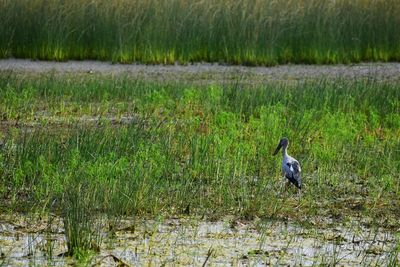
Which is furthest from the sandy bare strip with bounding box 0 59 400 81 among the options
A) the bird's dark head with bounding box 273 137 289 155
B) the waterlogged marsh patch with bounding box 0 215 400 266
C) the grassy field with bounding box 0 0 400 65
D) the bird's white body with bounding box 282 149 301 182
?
the waterlogged marsh patch with bounding box 0 215 400 266

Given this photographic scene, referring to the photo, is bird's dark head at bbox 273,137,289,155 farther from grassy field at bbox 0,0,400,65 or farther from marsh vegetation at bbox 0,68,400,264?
grassy field at bbox 0,0,400,65

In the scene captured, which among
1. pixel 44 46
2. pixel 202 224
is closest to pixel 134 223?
pixel 202 224

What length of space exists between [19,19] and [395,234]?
10.8 metres

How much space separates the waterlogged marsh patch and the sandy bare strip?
26.6ft

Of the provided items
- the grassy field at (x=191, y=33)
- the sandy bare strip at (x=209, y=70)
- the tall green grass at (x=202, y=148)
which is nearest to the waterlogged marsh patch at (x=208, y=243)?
the tall green grass at (x=202, y=148)

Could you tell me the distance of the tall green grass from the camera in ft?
25.7

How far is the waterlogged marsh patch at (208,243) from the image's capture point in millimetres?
6582

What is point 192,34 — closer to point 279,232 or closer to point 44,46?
point 44,46

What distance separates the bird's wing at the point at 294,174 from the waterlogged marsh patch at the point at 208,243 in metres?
0.71

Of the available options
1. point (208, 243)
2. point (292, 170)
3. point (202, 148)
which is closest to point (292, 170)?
point (292, 170)

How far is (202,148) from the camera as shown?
918 cm

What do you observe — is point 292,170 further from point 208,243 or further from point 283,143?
point 208,243

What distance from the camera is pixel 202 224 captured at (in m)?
7.45

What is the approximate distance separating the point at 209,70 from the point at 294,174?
27.5ft
